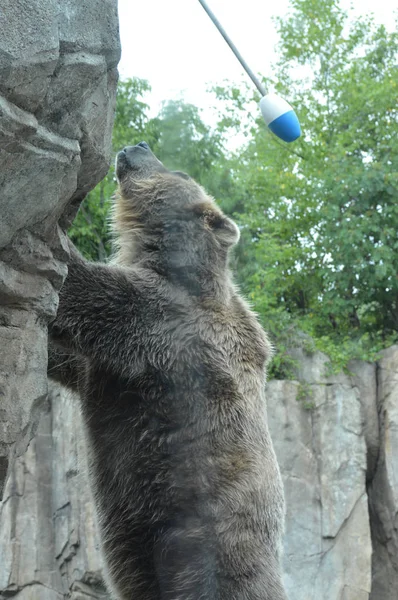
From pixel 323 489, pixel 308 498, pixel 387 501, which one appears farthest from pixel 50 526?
pixel 387 501

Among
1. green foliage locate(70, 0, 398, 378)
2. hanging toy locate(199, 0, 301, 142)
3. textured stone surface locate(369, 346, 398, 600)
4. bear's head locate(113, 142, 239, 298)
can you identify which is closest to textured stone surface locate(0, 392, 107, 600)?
green foliage locate(70, 0, 398, 378)

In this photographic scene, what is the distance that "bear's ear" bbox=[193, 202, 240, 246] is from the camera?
3.04 meters

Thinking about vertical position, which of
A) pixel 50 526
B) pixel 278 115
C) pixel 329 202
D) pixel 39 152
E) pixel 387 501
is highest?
pixel 329 202

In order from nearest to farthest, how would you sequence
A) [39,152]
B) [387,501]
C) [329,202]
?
[39,152] → [329,202] → [387,501]

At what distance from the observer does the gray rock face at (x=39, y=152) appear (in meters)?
1.68

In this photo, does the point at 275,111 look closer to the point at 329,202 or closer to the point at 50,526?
the point at 329,202

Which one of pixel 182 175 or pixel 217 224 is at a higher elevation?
pixel 182 175

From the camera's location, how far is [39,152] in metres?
1.79

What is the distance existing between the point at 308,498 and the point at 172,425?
3.58 m

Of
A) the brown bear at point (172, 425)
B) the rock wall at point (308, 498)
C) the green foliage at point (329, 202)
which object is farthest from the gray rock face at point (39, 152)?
the rock wall at point (308, 498)

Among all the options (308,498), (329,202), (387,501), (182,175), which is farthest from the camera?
(387,501)

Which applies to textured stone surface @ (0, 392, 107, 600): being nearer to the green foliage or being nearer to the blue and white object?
the green foliage

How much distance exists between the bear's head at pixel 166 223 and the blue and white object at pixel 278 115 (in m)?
0.50

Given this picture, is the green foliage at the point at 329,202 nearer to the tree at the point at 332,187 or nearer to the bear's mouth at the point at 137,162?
the tree at the point at 332,187
